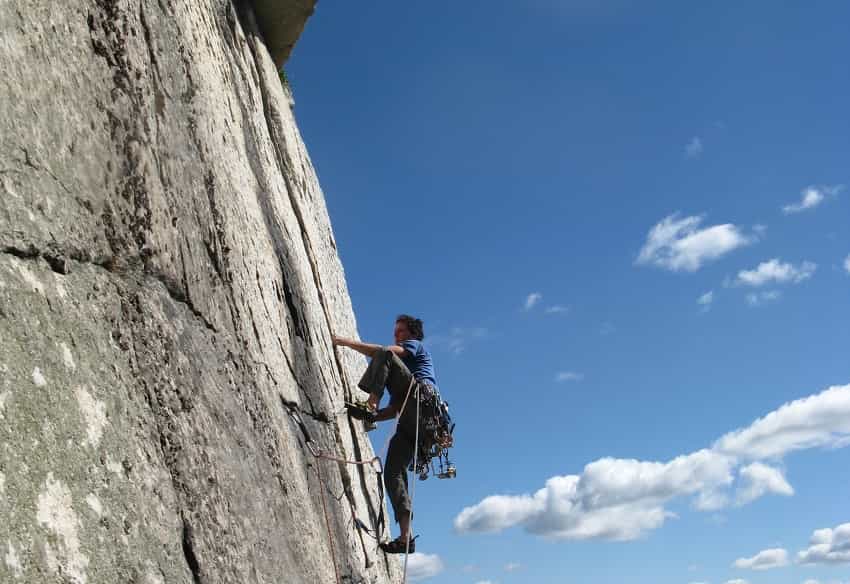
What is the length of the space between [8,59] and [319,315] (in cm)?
545

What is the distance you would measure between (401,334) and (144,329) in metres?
5.47

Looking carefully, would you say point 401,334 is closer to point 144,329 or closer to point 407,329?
point 407,329

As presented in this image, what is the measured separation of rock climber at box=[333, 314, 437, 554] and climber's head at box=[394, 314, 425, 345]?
1.20 ft

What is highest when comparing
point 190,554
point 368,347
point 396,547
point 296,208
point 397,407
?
point 296,208

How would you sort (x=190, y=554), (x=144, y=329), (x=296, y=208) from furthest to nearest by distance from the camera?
(x=296, y=208) → (x=144, y=329) → (x=190, y=554)

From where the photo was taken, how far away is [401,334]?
9484 millimetres

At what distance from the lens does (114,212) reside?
4.23m

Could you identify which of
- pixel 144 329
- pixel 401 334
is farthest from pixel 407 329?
pixel 144 329

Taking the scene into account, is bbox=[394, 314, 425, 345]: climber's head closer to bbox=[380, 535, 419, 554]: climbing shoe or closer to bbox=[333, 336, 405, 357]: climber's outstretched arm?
bbox=[333, 336, 405, 357]: climber's outstretched arm

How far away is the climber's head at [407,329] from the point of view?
9492 millimetres

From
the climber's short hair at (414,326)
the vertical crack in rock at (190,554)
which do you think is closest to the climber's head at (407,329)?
the climber's short hair at (414,326)

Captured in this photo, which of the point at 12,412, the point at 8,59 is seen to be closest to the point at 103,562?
the point at 12,412

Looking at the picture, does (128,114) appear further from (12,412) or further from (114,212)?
(12,412)

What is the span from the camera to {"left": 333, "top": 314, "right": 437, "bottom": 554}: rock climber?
8672 mm
